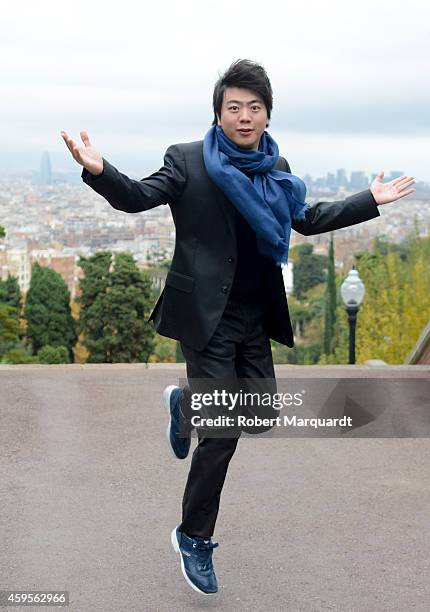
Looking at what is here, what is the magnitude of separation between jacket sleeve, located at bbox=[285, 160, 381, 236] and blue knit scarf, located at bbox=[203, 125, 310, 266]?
0.04 metres

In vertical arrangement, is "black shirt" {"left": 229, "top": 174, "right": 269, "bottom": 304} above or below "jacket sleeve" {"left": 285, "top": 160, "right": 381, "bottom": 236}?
below

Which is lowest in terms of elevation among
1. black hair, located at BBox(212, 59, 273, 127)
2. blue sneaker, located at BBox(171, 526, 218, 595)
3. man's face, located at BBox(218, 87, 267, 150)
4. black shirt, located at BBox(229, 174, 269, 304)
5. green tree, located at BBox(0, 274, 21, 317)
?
green tree, located at BBox(0, 274, 21, 317)

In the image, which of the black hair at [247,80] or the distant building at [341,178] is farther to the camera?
the distant building at [341,178]

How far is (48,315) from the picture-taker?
60.6 m

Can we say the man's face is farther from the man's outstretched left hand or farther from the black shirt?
the man's outstretched left hand

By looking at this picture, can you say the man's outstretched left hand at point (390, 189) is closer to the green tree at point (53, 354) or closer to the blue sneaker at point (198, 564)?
the blue sneaker at point (198, 564)

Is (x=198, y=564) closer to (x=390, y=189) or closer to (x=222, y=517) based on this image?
(x=222, y=517)

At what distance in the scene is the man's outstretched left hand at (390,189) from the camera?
343cm

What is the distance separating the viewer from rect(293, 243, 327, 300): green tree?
106 metres

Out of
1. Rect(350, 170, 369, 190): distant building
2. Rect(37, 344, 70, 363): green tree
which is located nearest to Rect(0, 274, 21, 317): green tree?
Rect(37, 344, 70, 363): green tree

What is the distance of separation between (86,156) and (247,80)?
0.66m

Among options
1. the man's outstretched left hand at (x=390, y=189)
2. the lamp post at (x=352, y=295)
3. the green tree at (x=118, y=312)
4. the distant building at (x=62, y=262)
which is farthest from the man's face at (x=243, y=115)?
the distant building at (x=62, y=262)

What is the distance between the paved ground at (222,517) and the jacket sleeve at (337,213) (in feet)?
4.24

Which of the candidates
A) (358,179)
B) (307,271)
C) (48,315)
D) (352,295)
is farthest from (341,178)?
(352,295)
